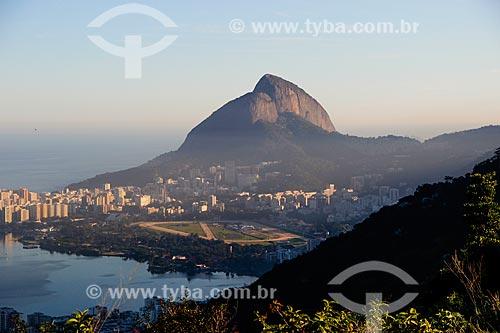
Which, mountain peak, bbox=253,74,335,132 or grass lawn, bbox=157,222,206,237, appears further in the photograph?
mountain peak, bbox=253,74,335,132

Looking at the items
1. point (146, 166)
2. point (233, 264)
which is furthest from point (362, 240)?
point (146, 166)

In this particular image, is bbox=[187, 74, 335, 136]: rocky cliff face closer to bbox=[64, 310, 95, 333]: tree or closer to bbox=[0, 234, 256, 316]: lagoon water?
bbox=[0, 234, 256, 316]: lagoon water

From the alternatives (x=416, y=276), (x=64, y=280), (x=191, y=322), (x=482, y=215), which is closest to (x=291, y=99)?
(x=64, y=280)

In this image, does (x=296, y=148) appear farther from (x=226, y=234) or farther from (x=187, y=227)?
(x=226, y=234)

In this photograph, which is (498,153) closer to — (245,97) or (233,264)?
(233,264)

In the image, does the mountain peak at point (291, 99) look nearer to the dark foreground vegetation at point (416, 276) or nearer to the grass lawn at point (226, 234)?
the grass lawn at point (226, 234)

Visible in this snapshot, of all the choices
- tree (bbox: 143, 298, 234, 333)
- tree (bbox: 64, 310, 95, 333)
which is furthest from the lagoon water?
tree (bbox: 64, 310, 95, 333)

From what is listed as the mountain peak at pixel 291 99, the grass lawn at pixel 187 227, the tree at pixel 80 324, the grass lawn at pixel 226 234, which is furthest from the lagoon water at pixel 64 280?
the mountain peak at pixel 291 99
